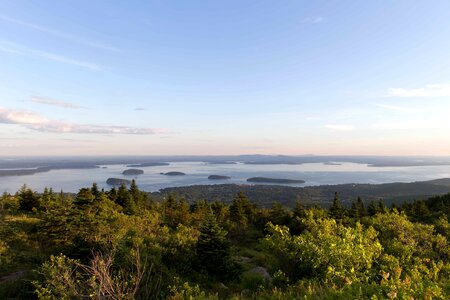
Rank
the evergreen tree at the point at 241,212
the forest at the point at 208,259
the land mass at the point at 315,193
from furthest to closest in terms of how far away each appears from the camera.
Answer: the land mass at the point at 315,193 < the evergreen tree at the point at 241,212 < the forest at the point at 208,259

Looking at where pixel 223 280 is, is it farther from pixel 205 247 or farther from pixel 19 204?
pixel 19 204

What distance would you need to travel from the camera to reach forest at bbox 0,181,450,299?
8.61 metres

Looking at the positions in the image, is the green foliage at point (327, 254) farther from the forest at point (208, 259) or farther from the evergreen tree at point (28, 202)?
the evergreen tree at point (28, 202)

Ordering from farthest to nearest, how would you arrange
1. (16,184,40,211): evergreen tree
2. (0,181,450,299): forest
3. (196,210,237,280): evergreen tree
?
(16,184,40,211): evergreen tree, (196,210,237,280): evergreen tree, (0,181,450,299): forest

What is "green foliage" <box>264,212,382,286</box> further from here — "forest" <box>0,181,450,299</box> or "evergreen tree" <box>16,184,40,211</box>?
"evergreen tree" <box>16,184,40,211</box>

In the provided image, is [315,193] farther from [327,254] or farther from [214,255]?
[327,254]

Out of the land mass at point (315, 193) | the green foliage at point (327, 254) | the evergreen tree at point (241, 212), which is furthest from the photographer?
the land mass at point (315, 193)

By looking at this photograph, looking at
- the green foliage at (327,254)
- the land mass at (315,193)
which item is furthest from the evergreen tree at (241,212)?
the land mass at (315,193)

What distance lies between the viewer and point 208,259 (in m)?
21.9

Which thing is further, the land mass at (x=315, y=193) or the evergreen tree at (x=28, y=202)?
the land mass at (x=315, y=193)

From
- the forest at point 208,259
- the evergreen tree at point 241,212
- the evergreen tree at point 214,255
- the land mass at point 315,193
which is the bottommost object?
the land mass at point 315,193

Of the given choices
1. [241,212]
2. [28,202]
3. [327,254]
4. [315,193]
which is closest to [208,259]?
[327,254]

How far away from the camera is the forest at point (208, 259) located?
861 cm

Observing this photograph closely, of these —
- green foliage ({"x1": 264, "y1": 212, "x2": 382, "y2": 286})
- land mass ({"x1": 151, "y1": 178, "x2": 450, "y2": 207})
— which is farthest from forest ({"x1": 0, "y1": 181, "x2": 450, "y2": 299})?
land mass ({"x1": 151, "y1": 178, "x2": 450, "y2": 207})
